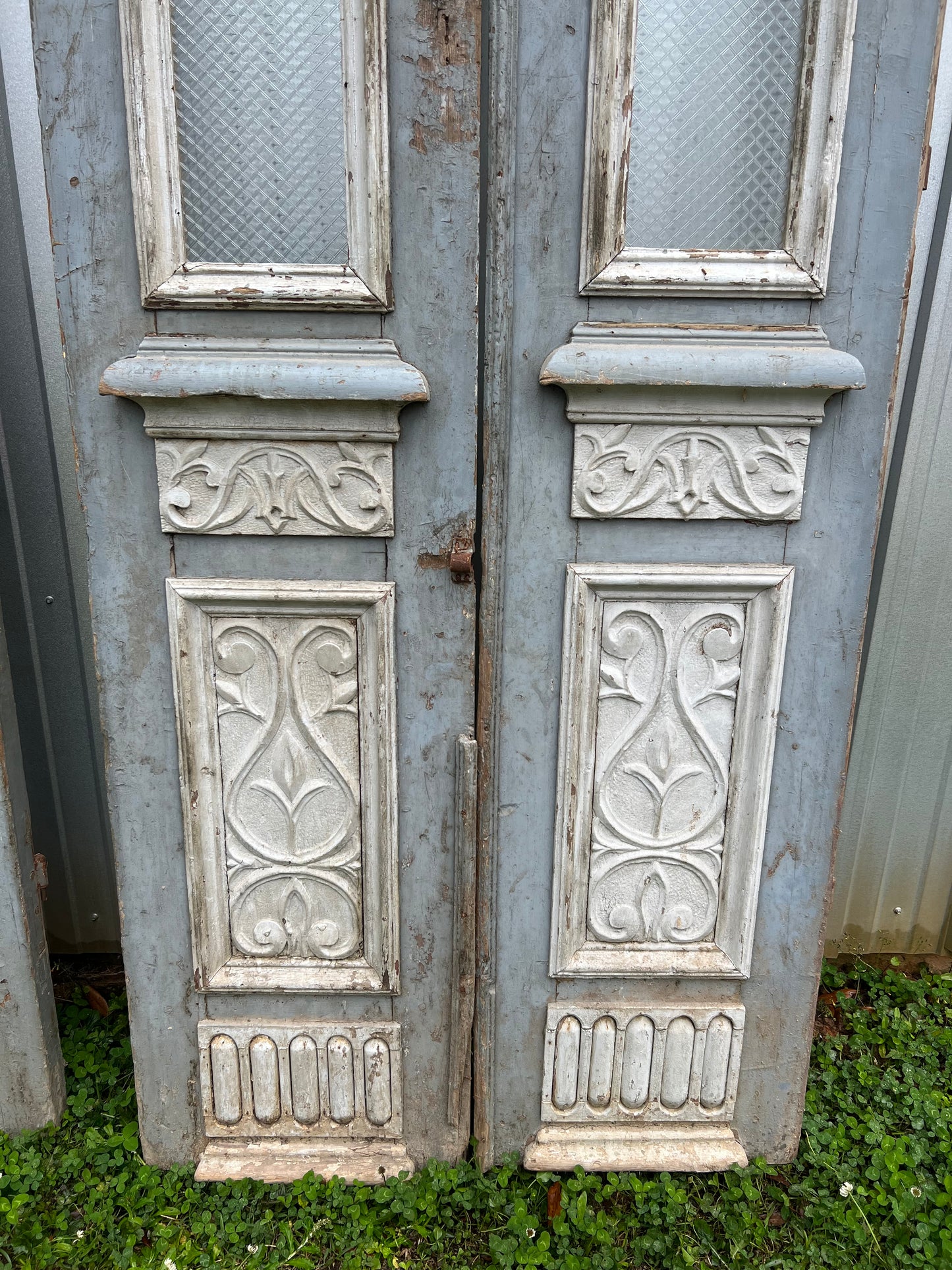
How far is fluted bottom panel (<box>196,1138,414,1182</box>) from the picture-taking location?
1612mm

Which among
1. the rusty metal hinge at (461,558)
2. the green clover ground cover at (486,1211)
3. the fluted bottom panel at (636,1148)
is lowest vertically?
the green clover ground cover at (486,1211)

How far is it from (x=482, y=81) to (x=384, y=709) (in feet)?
3.50

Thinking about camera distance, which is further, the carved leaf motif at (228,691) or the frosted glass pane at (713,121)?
the carved leaf motif at (228,691)

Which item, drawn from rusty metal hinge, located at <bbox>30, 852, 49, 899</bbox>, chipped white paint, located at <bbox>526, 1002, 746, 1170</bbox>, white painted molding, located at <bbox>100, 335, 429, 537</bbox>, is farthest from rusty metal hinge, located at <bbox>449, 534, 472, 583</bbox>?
rusty metal hinge, located at <bbox>30, 852, 49, 899</bbox>

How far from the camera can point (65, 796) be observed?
207cm

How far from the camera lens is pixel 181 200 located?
1.29 m

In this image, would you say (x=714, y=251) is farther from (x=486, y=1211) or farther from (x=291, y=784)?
(x=486, y=1211)

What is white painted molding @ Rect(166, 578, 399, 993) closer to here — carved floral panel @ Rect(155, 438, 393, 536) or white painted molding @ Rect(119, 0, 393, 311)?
carved floral panel @ Rect(155, 438, 393, 536)

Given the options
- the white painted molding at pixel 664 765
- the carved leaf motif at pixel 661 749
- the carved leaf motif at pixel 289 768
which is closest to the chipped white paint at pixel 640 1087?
the white painted molding at pixel 664 765

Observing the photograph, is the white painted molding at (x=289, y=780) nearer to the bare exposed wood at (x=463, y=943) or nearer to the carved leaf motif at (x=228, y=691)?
the carved leaf motif at (x=228, y=691)

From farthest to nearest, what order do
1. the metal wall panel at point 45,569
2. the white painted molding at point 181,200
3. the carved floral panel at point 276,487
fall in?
1. the metal wall panel at point 45,569
2. the carved floral panel at point 276,487
3. the white painted molding at point 181,200

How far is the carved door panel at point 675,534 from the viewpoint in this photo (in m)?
1.26

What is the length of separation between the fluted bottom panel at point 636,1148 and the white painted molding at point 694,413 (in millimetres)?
1245

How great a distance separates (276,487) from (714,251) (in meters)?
0.81
